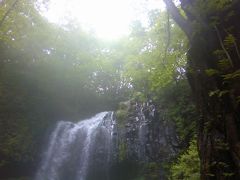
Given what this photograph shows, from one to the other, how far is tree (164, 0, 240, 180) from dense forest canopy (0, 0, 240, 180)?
1 cm

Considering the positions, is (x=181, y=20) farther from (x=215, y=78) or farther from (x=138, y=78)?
(x=138, y=78)

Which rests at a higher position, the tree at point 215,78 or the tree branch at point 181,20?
the tree branch at point 181,20

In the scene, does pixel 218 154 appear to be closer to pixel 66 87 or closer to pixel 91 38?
pixel 66 87

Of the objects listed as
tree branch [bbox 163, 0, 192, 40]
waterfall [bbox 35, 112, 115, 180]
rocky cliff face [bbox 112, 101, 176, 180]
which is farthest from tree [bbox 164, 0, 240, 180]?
waterfall [bbox 35, 112, 115, 180]

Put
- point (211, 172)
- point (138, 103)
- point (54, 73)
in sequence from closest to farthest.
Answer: point (211, 172) < point (138, 103) < point (54, 73)

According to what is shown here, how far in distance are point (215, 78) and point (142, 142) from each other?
392 inches

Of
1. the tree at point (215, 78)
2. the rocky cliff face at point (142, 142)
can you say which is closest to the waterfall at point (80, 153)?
the rocky cliff face at point (142, 142)

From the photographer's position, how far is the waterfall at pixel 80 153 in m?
14.0

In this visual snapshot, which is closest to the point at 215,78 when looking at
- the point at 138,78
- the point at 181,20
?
the point at 181,20

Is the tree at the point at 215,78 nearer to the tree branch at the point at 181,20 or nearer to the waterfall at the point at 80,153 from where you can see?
the tree branch at the point at 181,20

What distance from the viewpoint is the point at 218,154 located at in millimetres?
3258

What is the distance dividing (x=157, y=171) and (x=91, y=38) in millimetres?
12230

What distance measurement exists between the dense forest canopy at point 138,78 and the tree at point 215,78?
0.03 feet

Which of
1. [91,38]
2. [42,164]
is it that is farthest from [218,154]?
[91,38]
